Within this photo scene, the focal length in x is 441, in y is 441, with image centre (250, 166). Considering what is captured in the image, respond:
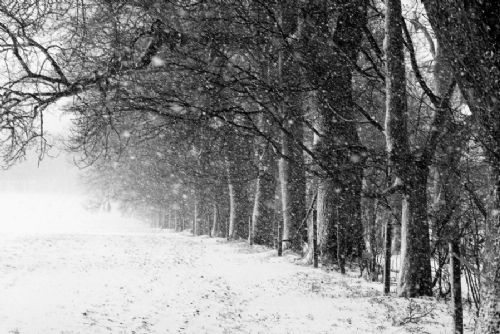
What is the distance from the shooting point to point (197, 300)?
8109mm

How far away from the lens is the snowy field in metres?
6.18

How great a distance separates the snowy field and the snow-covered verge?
0.02 meters

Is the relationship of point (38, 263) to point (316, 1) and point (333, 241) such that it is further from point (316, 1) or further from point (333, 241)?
point (316, 1)

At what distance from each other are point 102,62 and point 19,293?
4868 millimetres

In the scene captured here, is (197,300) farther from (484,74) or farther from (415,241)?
(484,74)

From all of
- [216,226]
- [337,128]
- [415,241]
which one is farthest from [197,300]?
[216,226]

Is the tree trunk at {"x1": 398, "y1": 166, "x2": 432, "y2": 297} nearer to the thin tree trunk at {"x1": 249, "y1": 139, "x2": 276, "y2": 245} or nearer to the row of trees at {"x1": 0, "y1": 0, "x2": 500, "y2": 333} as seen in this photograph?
the row of trees at {"x1": 0, "y1": 0, "x2": 500, "y2": 333}

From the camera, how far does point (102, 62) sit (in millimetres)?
9430

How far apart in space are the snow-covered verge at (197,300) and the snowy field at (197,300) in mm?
16

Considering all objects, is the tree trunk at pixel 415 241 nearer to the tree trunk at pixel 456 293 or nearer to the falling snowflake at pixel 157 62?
the tree trunk at pixel 456 293

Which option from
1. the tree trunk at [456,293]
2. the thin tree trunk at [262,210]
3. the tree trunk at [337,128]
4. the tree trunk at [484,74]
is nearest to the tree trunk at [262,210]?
the thin tree trunk at [262,210]

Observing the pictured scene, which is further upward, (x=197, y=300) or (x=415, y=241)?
(x=415, y=241)

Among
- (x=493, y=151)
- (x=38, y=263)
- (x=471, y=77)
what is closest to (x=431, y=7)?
(x=471, y=77)

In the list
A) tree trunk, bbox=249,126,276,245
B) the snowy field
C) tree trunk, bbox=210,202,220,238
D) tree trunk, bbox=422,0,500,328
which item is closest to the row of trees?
tree trunk, bbox=422,0,500,328
